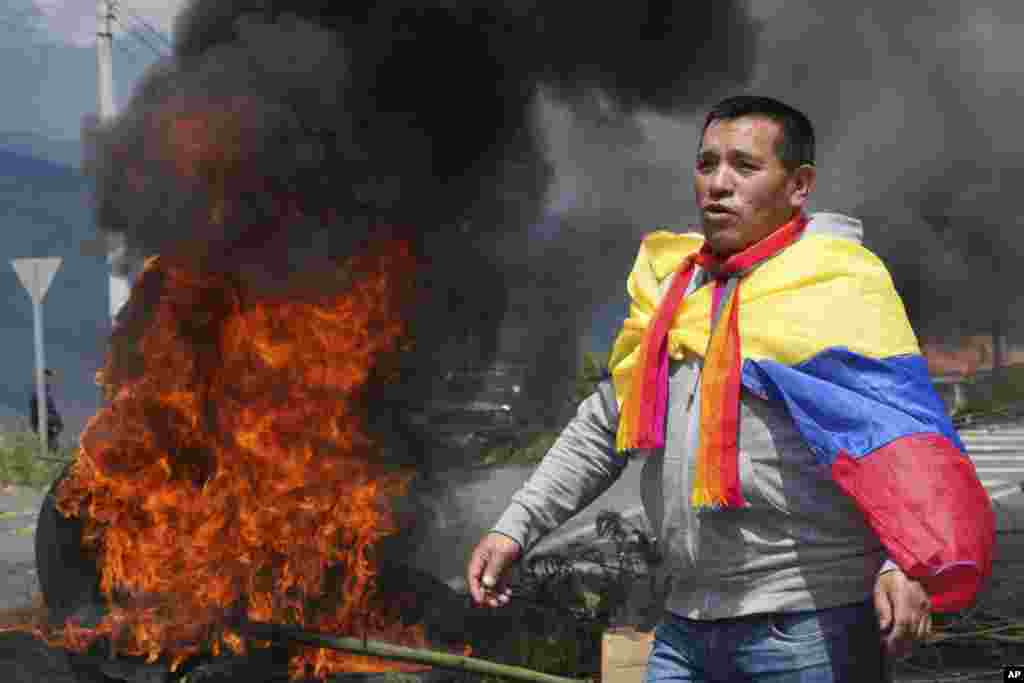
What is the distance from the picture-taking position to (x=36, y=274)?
13.0 m

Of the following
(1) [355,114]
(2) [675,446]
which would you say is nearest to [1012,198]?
(1) [355,114]

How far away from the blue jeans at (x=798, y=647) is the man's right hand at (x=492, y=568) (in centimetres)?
42

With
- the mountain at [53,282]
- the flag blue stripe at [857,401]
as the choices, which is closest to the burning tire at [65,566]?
the flag blue stripe at [857,401]

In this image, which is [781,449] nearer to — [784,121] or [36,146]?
[784,121]

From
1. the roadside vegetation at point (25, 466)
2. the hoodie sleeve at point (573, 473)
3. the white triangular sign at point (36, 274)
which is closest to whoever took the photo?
the hoodie sleeve at point (573, 473)

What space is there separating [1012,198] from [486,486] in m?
5.02

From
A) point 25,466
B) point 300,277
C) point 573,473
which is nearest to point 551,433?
point 25,466

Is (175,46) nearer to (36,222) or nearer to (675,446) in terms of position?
(675,446)

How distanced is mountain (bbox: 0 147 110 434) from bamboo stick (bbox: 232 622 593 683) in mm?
19391

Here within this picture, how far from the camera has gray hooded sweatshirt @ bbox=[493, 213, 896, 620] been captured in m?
2.31

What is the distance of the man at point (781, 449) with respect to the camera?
82.9 inches

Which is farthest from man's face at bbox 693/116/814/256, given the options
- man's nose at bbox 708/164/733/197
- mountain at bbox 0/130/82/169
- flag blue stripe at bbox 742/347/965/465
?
mountain at bbox 0/130/82/169

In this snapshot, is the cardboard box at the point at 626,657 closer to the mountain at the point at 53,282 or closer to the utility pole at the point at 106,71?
the utility pole at the point at 106,71

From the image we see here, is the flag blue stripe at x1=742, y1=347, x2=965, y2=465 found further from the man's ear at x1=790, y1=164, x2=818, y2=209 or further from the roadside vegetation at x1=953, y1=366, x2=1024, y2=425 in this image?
the roadside vegetation at x1=953, y1=366, x2=1024, y2=425
